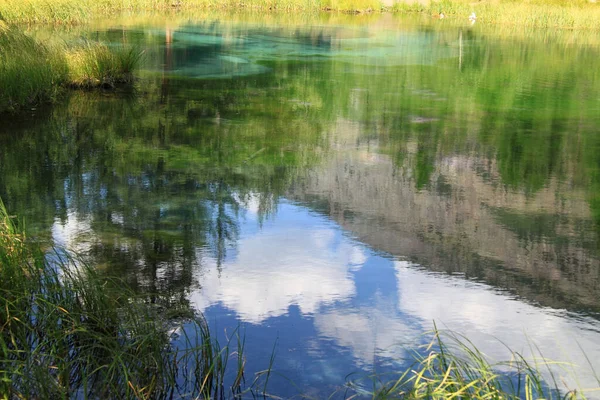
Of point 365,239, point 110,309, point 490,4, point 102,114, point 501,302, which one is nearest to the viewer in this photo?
point 110,309

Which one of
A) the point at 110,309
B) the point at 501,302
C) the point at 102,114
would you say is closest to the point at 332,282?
the point at 501,302

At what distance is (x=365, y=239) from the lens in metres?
4.62

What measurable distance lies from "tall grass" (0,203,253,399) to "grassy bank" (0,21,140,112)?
4624 millimetres

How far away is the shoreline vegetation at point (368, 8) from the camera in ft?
50.2

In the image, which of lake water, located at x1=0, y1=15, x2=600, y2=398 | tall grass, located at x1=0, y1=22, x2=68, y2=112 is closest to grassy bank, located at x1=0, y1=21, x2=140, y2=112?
tall grass, located at x1=0, y1=22, x2=68, y2=112

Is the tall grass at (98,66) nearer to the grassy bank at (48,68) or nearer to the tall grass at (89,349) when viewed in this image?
the grassy bank at (48,68)

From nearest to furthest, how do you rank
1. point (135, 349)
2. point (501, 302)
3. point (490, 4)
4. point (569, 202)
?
point (135, 349)
point (501, 302)
point (569, 202)
point (490, 4)

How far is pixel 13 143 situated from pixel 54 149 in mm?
399

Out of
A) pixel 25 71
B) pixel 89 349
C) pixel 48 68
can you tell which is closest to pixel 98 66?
pixel 48 68

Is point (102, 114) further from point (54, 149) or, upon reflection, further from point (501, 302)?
point (501, 302)

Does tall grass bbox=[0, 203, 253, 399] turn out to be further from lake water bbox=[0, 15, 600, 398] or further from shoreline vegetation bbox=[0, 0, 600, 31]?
shoreline vegetation bbox=[0, 0, 600, 31]

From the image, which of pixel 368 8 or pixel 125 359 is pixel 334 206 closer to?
pixel 125 359

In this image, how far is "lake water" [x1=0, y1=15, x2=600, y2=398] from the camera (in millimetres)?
3469

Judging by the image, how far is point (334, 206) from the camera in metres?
5.24
